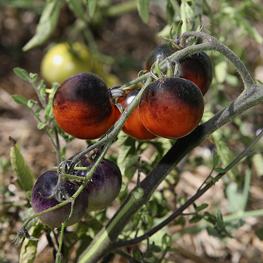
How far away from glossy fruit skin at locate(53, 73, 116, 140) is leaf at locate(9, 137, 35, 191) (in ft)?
0.74

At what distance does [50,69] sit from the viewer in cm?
211

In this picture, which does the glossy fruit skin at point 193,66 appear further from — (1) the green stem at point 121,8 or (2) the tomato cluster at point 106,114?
(1) the green stem at point 121,8

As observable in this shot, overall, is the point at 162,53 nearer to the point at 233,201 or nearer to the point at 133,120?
the point at 133,120

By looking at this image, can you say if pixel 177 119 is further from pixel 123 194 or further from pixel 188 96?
pixel 123 194

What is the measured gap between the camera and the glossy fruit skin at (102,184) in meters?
0.65

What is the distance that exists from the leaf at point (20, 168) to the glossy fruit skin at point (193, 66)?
376 mm

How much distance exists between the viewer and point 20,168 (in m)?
0.86

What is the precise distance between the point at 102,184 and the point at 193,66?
0.29 metres

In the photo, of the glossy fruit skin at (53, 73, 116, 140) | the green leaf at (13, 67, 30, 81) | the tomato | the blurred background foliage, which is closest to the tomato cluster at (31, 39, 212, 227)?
the glossy fruit skin at (53, 73, 116, 140)

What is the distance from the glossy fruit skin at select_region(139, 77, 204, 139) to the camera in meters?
0.56

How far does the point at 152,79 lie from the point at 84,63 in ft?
5.19

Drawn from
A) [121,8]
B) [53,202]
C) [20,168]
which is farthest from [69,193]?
[121,8]

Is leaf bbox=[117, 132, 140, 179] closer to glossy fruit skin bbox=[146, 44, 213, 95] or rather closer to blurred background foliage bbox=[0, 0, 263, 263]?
blurred background foliage bbox=[0, 0, 263, 263]

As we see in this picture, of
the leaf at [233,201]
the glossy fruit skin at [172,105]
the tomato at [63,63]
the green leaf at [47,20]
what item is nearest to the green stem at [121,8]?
A: the tomato at [63,63]
